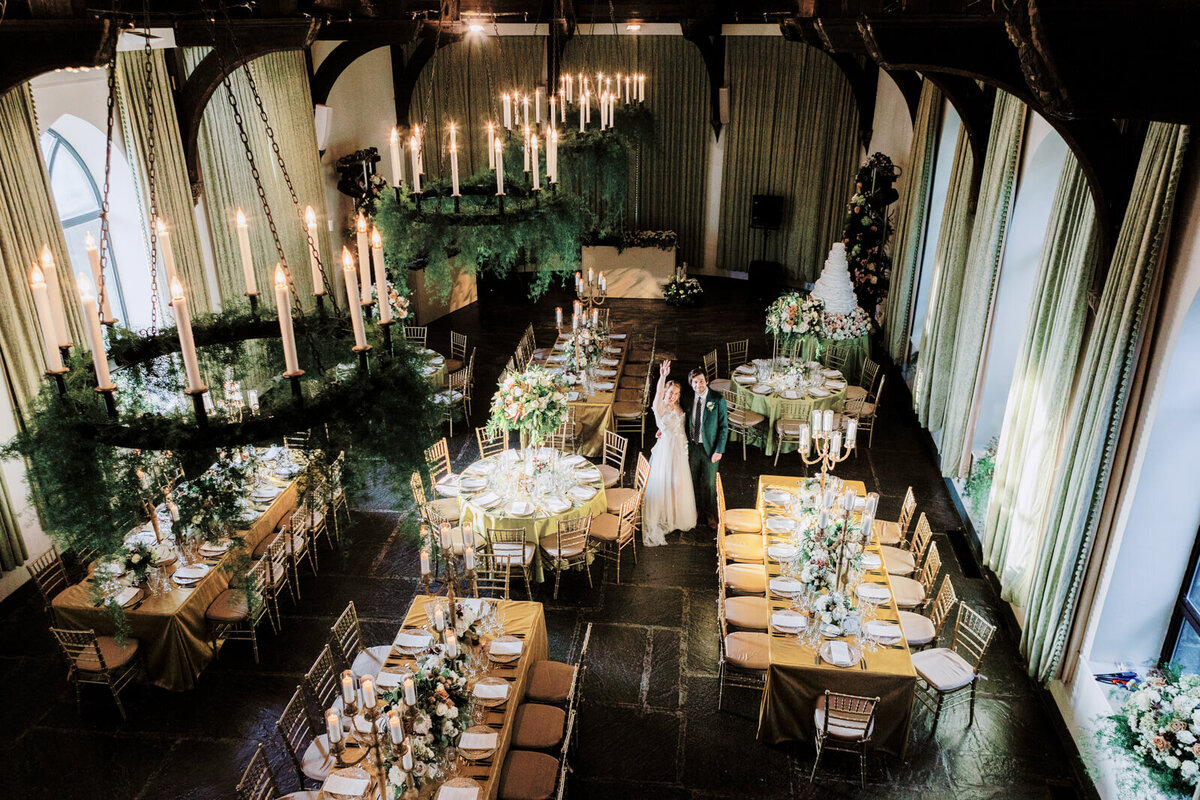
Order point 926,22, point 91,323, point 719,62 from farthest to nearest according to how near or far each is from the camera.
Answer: point 719,62, point 926,22, point 91,323

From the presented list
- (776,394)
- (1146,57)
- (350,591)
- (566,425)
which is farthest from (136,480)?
(776,394)

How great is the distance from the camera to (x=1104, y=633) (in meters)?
5.66

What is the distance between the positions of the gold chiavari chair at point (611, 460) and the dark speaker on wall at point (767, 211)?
25.2ft

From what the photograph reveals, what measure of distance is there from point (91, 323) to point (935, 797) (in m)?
5.70

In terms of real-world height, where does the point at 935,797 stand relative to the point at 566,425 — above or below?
below

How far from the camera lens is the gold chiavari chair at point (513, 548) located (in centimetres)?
739


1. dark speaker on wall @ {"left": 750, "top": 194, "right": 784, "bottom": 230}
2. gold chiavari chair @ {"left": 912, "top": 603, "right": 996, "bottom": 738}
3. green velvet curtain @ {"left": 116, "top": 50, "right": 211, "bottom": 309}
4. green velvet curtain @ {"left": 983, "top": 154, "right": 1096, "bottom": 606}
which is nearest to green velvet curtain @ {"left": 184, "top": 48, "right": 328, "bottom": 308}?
green velvet curtain @ {"left": 116, "top": 50, "right": 211, "bottom": 309}

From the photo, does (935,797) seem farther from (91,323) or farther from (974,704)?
(91,323)

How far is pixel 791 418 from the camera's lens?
994cm

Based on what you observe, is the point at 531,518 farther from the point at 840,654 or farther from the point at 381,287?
the point at 381,287

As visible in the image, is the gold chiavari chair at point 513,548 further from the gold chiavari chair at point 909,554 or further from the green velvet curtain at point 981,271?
the green velvet curtain at point 981,271

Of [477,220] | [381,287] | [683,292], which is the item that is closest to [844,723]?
[477,220]

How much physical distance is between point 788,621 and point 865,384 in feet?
18.6

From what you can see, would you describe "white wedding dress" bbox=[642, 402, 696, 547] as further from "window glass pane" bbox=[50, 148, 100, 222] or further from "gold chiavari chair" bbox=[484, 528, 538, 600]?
"window glass pane" bbox=[50, 148, 100, 222]
